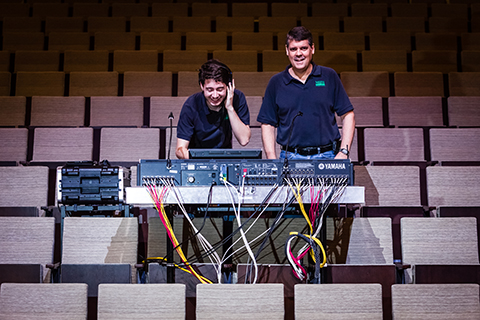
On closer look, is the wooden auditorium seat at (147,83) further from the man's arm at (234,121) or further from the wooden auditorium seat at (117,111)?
the man's arm at (234,121)

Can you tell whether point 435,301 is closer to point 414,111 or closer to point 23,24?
point 414,111

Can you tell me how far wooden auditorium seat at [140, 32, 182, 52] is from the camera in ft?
12.0

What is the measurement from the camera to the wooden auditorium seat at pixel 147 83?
306 centimetres

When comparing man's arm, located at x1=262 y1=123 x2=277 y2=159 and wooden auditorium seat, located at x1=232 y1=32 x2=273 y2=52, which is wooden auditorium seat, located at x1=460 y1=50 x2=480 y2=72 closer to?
wooden auditorium seat, located at x1=232 y1=32 x2=273 y2=52

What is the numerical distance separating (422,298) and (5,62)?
3.22 m

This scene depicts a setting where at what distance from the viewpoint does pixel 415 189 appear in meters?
2.16

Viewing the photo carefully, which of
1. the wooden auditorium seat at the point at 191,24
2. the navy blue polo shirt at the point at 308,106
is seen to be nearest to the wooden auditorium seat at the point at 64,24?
the wooden auditorium seat at the point at 191,24

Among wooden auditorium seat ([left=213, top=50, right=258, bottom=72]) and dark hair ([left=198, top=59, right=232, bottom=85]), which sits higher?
wooden auditorium seat ([left=213, top=50, right=258, bottom=72])

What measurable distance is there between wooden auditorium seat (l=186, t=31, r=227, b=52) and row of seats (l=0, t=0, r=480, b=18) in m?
0.44

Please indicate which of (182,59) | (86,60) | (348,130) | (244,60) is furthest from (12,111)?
(348,130)

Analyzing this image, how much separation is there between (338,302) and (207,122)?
2.99 feet

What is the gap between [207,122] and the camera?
1901 millimetres

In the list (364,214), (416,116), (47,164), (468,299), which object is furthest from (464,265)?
(47,164)

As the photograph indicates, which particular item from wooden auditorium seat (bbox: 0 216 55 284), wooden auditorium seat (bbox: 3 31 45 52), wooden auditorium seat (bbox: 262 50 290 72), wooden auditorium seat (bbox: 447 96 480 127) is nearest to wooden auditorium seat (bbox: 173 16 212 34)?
wooden auditorium seat (bbox: 262 50 290 72)
